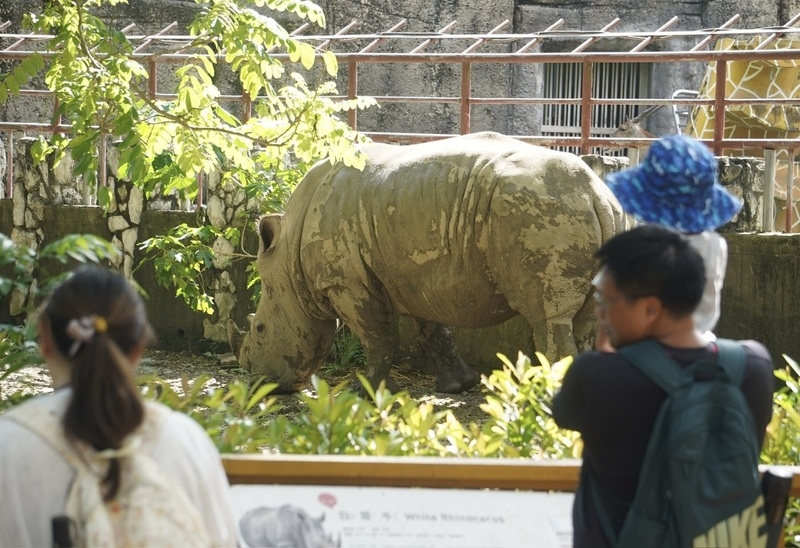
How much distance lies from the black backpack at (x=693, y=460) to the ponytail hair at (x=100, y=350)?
1131 mm

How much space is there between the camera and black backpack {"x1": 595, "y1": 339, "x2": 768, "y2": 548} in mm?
2795

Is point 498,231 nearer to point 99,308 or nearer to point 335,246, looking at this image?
point 335,246

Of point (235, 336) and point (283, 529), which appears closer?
point (283, 529)

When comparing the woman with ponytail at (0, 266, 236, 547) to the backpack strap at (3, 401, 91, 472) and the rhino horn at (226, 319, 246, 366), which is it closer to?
the backpack strap at (3, 401, 91, 472)

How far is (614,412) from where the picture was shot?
281 cm

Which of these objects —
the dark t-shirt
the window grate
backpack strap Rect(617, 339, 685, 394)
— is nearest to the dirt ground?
the dark t-shirt

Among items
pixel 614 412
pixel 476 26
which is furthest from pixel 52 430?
pixel 476 26

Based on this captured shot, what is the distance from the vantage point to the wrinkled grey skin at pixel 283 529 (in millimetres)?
3232

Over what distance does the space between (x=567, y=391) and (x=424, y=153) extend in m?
4.96

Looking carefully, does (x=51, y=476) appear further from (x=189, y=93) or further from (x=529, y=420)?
(x=189, y=93)

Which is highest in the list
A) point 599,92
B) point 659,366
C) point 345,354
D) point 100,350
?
point 599,92

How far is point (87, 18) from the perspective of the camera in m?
6.30

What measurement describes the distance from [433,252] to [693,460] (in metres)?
4.82

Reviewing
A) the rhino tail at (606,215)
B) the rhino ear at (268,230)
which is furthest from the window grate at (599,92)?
the rhino tail at (606,215)
